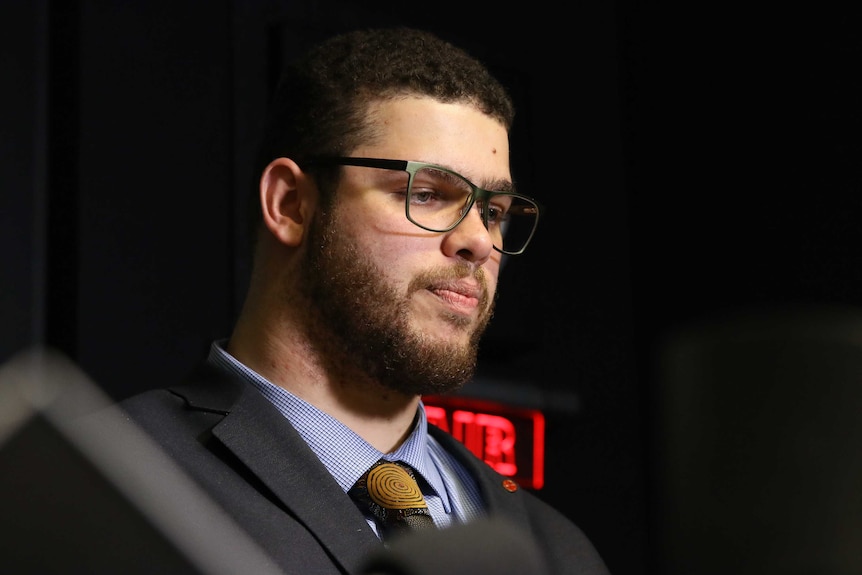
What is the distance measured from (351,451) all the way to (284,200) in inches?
16.1

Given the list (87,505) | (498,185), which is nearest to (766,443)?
(87,505)

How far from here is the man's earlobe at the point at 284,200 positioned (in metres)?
1.69

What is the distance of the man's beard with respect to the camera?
159 cm

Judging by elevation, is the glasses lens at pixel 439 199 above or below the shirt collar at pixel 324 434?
above

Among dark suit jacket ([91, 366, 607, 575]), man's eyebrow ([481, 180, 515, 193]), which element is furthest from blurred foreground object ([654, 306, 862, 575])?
man's eyebrow ([481, 180, 515, 193])

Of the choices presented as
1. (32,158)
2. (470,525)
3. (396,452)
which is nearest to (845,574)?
(470,525)

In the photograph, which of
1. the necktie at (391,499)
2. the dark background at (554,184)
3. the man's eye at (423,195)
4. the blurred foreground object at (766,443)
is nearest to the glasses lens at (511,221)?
the man's eye at (423,195)

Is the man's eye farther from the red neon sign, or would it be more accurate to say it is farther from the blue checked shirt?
the red neon sign

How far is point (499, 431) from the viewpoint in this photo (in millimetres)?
3232

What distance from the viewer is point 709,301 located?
3.51 meters

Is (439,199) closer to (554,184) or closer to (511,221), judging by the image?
(511,221)

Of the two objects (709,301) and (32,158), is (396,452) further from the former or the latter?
(709,301)

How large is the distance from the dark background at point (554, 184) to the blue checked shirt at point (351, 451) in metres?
0.93

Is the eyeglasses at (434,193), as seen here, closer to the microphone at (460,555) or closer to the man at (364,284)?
the man at (364,284)
